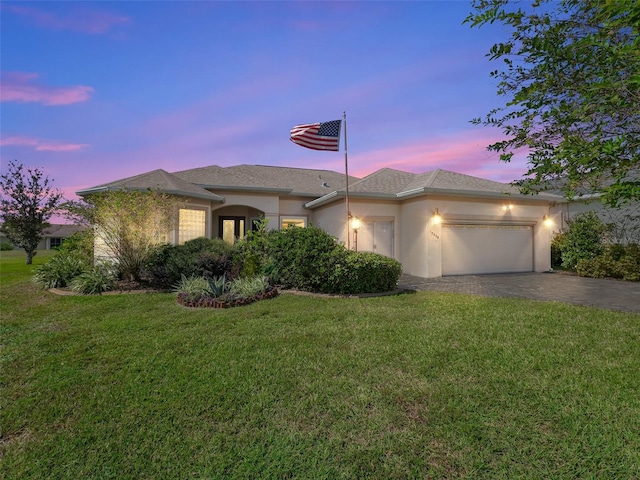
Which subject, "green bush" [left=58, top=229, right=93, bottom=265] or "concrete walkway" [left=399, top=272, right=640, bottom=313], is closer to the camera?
"concrete walkway" [left=399, top=272, right=640, bottom=313]

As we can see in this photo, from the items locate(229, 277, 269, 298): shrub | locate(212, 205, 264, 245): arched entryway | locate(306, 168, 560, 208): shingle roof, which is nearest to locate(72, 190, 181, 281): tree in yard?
locate(229, 277, 269, 298): shrub

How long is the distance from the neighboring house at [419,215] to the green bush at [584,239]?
104 cm

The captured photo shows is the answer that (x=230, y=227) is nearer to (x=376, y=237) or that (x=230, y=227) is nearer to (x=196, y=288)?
(x=376, y=237)

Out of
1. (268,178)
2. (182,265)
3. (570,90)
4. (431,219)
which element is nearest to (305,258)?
(182,265)

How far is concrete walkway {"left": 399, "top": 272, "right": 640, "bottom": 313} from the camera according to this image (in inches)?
304

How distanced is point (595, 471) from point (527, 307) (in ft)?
17.9

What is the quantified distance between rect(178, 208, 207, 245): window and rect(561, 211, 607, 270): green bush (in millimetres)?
17308

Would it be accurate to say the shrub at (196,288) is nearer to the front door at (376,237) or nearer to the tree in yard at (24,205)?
the front door at (376,237)

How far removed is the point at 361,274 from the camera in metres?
8.34

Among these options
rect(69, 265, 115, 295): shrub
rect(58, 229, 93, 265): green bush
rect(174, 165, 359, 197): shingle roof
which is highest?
rect(174, 165, 359, 197): shingle roof

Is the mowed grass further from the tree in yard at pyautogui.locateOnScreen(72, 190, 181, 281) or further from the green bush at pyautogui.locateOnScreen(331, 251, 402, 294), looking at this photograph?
the tree in yard at pyautogui.locateOnScreen(72, 190, 181, 281)

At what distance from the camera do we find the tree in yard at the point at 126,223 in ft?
29.0

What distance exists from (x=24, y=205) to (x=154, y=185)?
17.7 meters

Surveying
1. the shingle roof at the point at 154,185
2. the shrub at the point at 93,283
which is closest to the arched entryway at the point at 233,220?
the shingle roof at the point at 154,185
